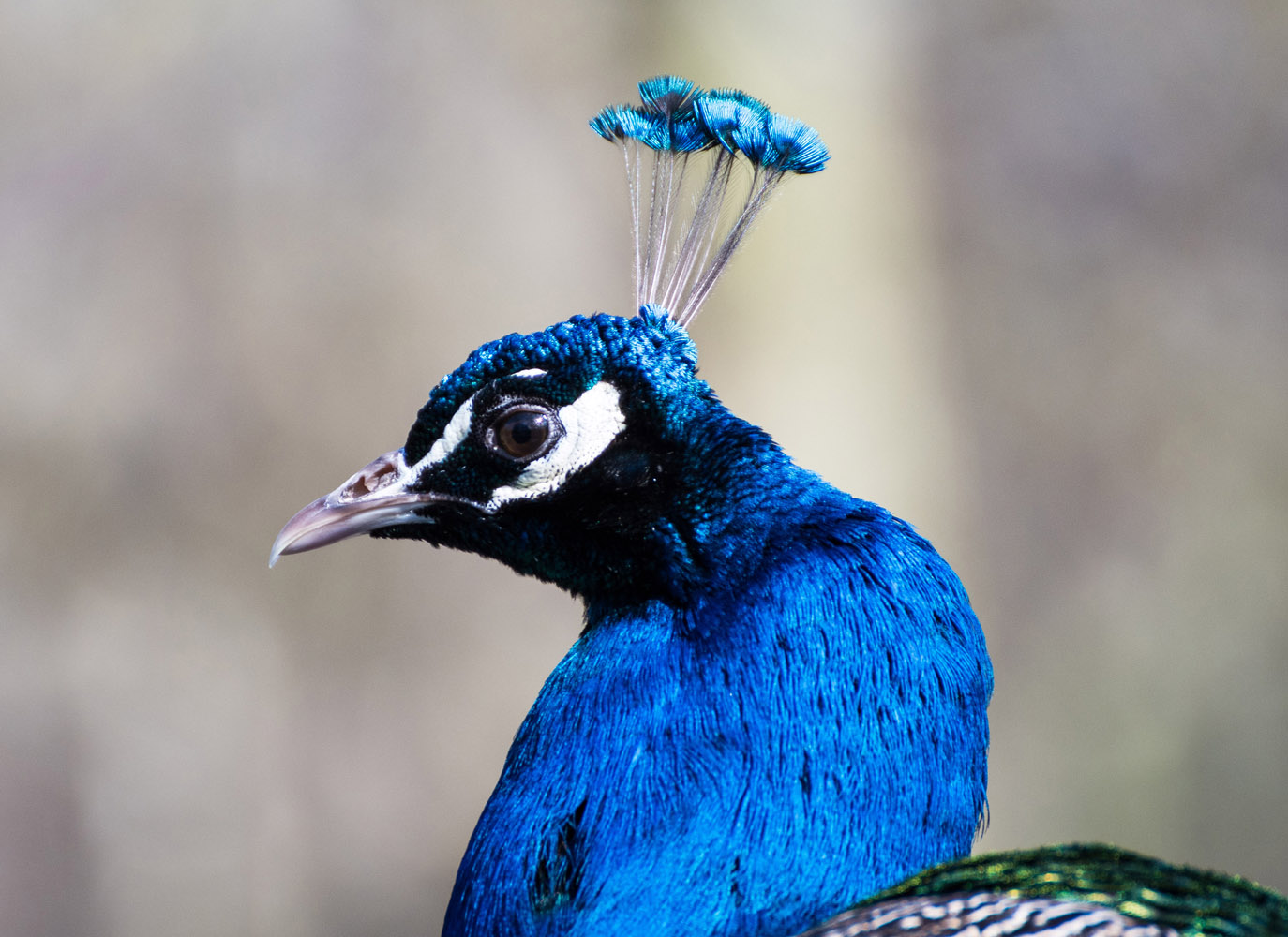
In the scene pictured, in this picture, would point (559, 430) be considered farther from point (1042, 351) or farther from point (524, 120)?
point (1042, 351)

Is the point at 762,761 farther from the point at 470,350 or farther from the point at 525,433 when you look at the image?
the point at 470,350

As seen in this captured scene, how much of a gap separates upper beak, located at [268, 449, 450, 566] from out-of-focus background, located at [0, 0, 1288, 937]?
1.59m

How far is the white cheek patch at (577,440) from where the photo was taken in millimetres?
1000

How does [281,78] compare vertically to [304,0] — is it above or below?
below

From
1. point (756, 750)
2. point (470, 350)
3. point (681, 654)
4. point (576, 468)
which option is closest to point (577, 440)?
point (576, 468)

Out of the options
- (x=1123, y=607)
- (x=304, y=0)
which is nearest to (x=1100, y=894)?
(x=1123, y=607)

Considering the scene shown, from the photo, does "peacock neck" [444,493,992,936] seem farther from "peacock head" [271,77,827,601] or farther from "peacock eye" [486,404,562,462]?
"peacock eye" [486,404,562,462]

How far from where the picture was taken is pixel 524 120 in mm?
2816

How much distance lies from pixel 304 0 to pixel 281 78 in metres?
0.19

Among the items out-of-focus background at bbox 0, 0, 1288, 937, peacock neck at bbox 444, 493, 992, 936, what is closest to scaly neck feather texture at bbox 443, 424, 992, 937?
peacock neck at bbox 444, 493, 992, 936

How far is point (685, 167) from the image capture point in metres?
1.24

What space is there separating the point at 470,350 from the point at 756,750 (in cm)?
194

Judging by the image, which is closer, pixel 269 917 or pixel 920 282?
pixel 269 917

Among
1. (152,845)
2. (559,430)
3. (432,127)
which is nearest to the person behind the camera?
(559,430)
